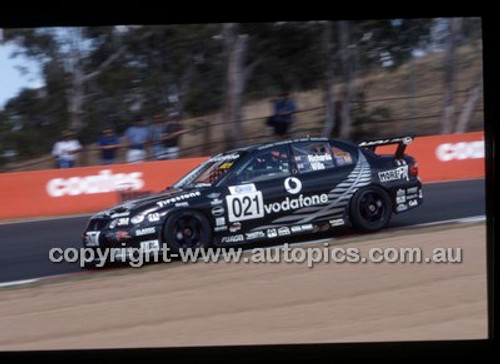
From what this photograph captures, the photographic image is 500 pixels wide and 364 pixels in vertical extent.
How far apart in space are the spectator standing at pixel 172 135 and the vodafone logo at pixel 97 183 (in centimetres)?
34

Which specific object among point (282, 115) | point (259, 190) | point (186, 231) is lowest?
point (186, 231)

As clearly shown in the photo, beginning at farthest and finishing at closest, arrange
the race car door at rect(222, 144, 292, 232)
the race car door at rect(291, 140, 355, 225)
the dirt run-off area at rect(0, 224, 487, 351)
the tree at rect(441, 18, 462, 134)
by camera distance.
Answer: the race car door at rect(291, 140, 355, 225), the race car door at rect(222, 144, 292, 232), the tree at rect(441, 18, 462, 134), the dirt run-off area at rect(0, 224, 487, 351)

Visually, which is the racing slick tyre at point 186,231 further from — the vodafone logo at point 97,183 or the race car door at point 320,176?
the race car door at point 320,176

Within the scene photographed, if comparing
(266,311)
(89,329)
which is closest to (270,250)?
(266,311)

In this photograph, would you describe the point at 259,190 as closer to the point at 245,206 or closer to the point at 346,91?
the point at 245,206

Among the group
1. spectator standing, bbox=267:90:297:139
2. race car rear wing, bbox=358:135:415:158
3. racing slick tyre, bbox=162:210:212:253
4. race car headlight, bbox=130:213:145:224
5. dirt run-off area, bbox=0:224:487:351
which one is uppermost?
spectator standing, bbox=267:90:297:139

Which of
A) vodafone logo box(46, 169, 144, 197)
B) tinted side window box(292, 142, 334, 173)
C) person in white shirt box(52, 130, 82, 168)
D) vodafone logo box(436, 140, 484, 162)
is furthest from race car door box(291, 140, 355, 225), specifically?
person in white shirt box(52, 130, 82, 168)

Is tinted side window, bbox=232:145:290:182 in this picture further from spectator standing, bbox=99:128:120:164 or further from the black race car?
spectator standing, bbox=99:128:120:164

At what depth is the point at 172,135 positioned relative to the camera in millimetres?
8094

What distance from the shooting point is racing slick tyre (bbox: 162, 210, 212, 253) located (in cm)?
793

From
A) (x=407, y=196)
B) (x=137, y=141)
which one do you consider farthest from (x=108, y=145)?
(x=407, y=196)

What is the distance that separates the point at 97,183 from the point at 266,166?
1.56 metres

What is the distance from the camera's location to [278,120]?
26.6ft

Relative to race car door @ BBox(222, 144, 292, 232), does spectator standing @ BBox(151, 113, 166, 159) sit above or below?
above
